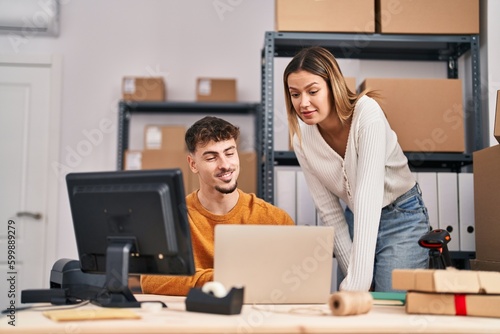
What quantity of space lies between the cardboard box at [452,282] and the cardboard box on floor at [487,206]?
31.2 inches

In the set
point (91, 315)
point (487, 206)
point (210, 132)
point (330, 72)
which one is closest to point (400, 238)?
point (487, 206)

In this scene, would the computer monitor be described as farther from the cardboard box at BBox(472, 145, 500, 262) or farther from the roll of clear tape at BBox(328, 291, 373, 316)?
the cardboard box at BBox(472, 145, 500, 262)

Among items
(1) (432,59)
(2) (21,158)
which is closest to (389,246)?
(1) (432,59)

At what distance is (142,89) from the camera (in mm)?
3680

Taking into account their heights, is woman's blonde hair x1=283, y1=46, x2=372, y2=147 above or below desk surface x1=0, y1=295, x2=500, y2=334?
above

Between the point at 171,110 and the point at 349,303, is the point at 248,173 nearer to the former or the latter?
the point at 171,110

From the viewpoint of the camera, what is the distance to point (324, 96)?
1.92m

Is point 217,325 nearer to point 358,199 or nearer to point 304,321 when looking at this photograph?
point 304,321

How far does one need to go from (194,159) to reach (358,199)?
0.61 meters

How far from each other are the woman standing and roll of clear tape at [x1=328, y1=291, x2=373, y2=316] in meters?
0.47

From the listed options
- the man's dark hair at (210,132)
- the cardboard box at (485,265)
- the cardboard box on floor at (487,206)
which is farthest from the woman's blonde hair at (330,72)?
the cardboard box at (485,265)

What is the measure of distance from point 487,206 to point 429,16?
2.89 ft

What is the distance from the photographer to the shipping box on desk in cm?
127

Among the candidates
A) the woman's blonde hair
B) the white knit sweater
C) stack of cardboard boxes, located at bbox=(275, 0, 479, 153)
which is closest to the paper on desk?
the white knit sweater
